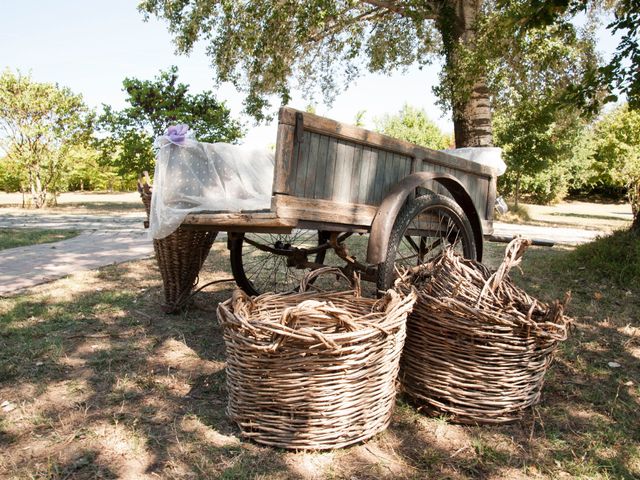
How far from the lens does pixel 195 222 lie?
328 cm

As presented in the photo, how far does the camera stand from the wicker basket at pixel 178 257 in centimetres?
384

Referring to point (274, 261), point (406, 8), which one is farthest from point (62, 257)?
point (406, 8)

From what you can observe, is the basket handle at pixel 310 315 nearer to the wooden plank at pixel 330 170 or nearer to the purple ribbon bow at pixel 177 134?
the wooden plank at pixel 330 170

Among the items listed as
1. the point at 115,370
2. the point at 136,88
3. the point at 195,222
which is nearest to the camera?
the point at 115,370

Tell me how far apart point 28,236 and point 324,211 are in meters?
7.62

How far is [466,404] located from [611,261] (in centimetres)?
379

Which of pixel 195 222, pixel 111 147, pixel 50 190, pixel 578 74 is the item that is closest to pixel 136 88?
pixel 111 147

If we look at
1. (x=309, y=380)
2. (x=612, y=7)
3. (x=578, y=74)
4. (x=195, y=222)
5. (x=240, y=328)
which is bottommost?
(x=309, y=380)

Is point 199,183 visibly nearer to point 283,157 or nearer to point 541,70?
point 283,157

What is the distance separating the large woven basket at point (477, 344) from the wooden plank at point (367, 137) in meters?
0.86

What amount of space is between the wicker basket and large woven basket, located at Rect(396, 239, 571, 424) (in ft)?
6.22

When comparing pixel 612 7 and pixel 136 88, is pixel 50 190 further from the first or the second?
pixel 612 7

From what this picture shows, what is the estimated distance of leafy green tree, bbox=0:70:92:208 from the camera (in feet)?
55.5

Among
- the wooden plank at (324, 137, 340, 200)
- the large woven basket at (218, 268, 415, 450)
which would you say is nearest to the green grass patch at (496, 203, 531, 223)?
the wooden plank at (324, 137, 340, 200)
